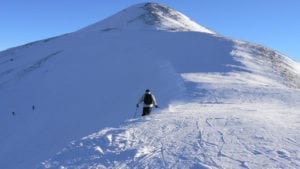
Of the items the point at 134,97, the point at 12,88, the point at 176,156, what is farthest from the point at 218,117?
the point at 12,88

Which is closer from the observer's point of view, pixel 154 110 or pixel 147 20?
pixel 154 110

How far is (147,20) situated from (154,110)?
2409 inches

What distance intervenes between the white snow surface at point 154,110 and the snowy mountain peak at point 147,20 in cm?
409

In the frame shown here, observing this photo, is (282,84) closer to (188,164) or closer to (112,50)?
(112,50)

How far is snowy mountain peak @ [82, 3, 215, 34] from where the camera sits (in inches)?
3140

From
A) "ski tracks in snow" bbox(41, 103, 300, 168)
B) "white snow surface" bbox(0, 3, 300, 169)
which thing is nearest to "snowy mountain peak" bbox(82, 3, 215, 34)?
"white snow surface" bbox(0, 3, 300, 169)

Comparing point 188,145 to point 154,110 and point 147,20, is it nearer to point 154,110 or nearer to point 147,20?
point 154,110

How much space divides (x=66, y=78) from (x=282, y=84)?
907 inches

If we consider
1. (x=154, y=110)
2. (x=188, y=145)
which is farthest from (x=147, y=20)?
(x=188, y=145)

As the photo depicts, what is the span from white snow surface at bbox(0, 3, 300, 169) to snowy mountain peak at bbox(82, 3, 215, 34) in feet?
13.4

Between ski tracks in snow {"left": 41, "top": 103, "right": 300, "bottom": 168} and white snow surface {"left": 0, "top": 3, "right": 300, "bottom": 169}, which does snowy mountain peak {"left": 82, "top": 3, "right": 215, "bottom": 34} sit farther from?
ski tracks in snow {"left": 41, "top": 103, "right": 300, "bottom": 168}

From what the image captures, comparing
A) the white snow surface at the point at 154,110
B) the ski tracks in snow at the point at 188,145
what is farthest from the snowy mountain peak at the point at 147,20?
the ski tracks in snow at the point at 188,145

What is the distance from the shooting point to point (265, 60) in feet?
164

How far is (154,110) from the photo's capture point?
81.2 feet
